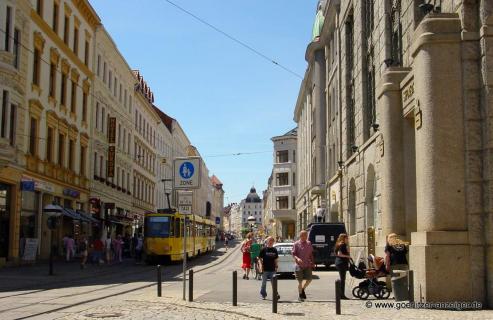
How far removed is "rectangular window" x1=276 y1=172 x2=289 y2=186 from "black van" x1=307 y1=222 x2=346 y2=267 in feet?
198

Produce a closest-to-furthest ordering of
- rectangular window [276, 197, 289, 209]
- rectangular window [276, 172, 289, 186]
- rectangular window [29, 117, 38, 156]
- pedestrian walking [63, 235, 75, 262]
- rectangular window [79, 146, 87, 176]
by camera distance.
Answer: rectangular window [29, 117, 38, 156], pedestrian walking [63, 235, 75, 262], rectangular window [79, 146, 87, 176], rectangular window [276, 197, 289, 209], rectangular window [276, 172, 289, 186]

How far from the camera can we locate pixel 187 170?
1639 centimetres

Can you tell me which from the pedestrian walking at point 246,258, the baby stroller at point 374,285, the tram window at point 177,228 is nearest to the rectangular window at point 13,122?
the tram window at point 177,228

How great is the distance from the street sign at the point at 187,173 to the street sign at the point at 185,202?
413mm

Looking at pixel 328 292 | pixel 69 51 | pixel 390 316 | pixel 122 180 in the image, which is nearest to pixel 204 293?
pixel 328 292

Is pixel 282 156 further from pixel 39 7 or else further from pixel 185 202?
pixel 185 202

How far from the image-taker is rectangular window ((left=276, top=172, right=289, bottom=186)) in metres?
92.1

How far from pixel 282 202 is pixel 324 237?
60.9 m

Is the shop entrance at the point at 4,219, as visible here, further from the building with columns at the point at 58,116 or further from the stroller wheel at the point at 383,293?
the stroller wheel at the point at 383,293

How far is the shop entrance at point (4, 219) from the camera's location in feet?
98.3

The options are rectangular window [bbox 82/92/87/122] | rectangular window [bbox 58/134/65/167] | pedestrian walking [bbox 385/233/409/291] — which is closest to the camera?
pedestrian walking [bbox 385/233/409/291]


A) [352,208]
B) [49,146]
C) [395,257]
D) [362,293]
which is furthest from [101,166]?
[395,257]

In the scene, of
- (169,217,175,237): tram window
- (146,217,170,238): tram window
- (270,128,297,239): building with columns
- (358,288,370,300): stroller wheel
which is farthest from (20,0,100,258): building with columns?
(270,128,297,239): building with columns

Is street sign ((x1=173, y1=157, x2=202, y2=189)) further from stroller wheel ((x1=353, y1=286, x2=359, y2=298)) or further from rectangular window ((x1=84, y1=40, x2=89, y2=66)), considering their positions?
rectangular window ((x1=84, y1=40, x2=89, y2=66))
